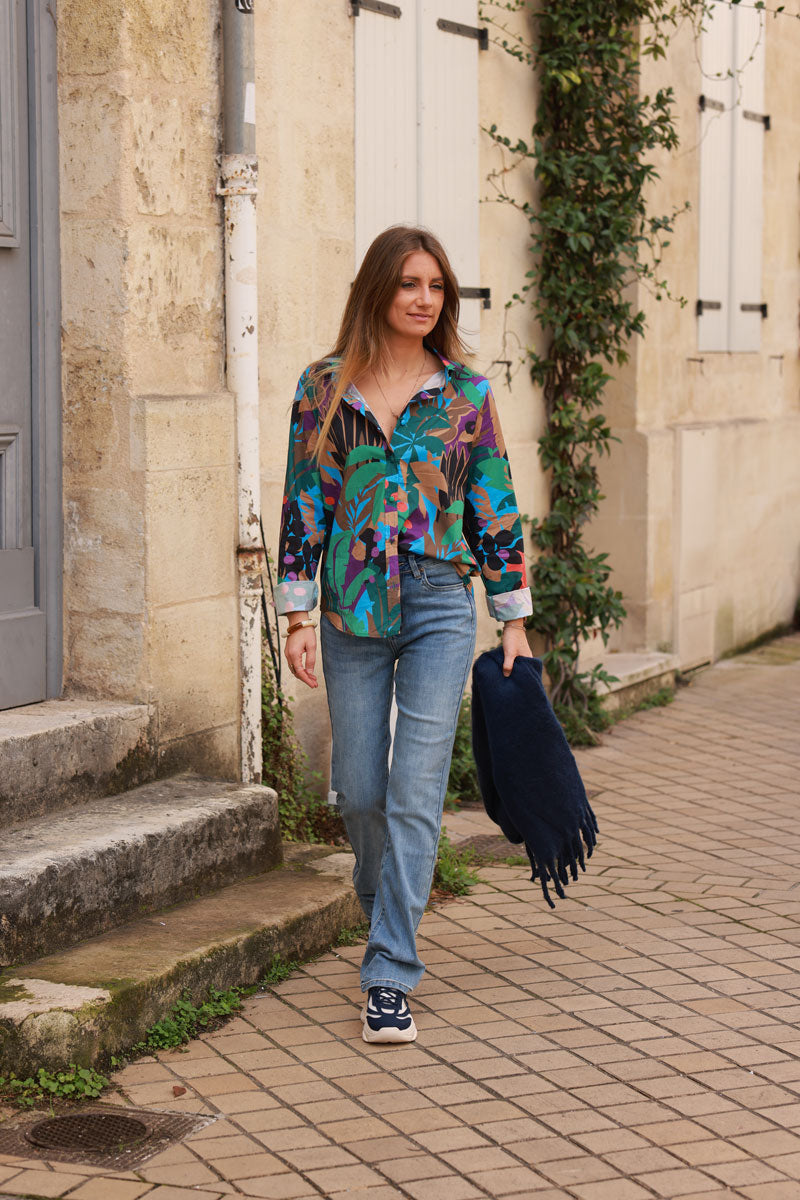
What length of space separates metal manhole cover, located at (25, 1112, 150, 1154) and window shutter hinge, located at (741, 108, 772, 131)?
25.0 feet

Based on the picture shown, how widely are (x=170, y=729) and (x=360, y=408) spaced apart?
50.5 inches

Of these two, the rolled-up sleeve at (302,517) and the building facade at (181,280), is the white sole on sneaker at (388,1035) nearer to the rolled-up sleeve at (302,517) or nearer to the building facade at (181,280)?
the rolled-up sleeve at (302,517)

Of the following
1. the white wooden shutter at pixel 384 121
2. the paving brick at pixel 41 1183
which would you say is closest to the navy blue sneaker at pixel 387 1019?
the paving brick at pixel 41 1183

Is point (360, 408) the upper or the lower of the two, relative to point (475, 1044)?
upper

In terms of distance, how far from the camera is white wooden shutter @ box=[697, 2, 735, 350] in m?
8.83

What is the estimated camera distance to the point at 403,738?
377 centimetres

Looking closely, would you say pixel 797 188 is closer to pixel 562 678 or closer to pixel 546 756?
pixel 562 678

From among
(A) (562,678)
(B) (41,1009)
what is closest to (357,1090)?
(B) (41,1009)

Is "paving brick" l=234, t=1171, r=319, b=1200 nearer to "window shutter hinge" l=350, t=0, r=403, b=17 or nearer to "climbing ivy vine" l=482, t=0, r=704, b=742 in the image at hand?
"window shutter hinge" l=350, t=0, r=403, b=17

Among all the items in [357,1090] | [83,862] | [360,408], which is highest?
[360,408]

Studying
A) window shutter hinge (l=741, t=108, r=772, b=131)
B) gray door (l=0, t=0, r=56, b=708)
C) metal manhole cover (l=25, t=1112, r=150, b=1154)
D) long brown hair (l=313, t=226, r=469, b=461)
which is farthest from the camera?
window shutter hinge (l=741, t=108, r=772, b=131)

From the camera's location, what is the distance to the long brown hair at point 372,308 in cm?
380

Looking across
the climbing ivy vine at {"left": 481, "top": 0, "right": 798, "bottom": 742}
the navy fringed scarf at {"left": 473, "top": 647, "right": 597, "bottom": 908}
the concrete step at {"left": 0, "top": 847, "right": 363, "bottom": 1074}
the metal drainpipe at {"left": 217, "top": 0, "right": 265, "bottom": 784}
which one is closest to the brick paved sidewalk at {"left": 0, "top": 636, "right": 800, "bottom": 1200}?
the concrete step at {"left": 0, "top": 847, "right": 363, "bottom": 1074}

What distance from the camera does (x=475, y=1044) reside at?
12.3 ft
